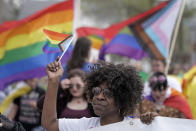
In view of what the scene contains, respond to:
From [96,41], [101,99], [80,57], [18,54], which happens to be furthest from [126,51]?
[101,99]

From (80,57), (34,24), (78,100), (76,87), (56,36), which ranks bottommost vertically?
(78,100)

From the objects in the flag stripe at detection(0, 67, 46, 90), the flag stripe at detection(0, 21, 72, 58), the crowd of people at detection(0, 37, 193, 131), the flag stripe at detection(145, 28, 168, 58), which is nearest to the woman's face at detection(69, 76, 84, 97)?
the crowd of people at detection(0, 37, 193, 131)

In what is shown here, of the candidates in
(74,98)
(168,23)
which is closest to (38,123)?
(74,98)

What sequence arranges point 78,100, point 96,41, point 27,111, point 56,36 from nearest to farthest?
1. point 56,36
2. point 78,100
3. point 27,111
4. point 96,41

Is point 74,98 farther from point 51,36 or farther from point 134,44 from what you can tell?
point 134,44

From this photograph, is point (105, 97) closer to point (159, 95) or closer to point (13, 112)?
point (159, 95)

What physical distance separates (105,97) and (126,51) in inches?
146

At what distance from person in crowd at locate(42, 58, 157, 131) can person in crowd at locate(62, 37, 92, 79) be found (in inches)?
→ 71.2

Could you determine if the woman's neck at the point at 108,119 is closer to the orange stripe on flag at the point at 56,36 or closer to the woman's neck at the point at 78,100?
the orange stripe on flag at the point at 56,36

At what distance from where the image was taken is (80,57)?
14.7 ft

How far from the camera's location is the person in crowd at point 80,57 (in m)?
4.37

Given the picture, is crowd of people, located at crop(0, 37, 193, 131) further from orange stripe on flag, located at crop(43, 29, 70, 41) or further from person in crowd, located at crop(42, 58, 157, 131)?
orange stripe on flag, located at crop(43, 29, 70, 41)

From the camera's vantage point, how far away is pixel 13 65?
512cm

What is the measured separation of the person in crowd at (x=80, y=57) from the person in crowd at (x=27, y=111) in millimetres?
956
